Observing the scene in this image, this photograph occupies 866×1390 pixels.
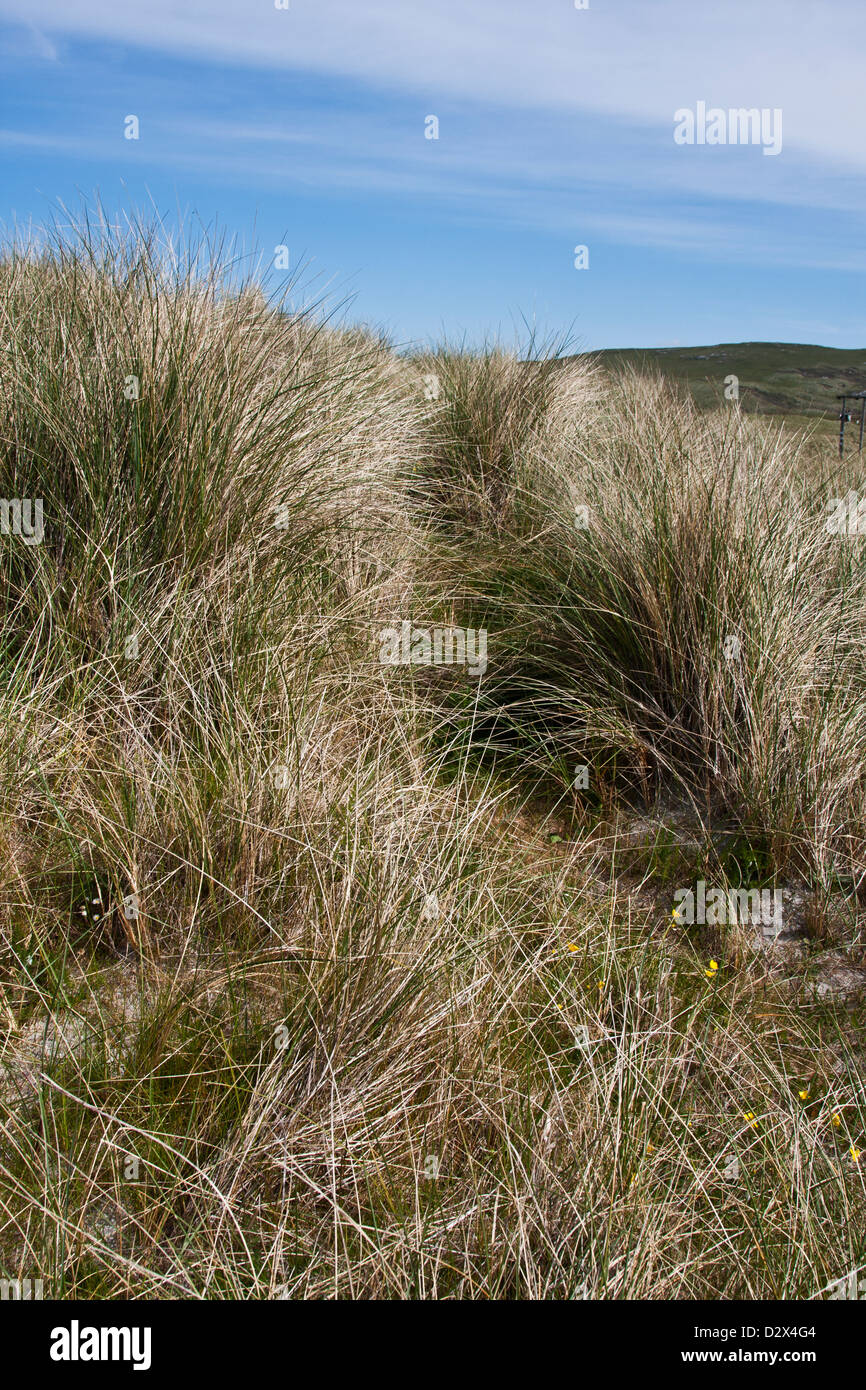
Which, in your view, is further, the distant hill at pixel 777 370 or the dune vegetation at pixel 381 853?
the distant hill at pixel 777 370

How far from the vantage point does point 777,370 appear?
38406 mm

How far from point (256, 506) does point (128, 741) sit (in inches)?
46.4

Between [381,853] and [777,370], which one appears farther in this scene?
[777,370]

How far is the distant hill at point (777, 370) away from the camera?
91.8 feet

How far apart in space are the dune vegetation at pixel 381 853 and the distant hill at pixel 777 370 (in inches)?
883

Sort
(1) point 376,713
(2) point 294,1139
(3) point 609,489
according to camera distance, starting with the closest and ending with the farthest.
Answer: (2) point 294,1139, (1) point 376,713, (3) point 609,489

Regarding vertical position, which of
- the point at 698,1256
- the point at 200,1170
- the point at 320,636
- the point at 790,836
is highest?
the point at 320,636

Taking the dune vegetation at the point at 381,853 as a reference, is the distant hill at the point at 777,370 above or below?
above

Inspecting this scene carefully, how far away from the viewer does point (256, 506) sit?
3.32 metres

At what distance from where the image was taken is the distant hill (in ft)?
91.8

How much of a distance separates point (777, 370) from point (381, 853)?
41.7m

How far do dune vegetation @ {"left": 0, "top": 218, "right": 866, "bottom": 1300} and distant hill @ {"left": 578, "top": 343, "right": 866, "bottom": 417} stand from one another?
22416mm
